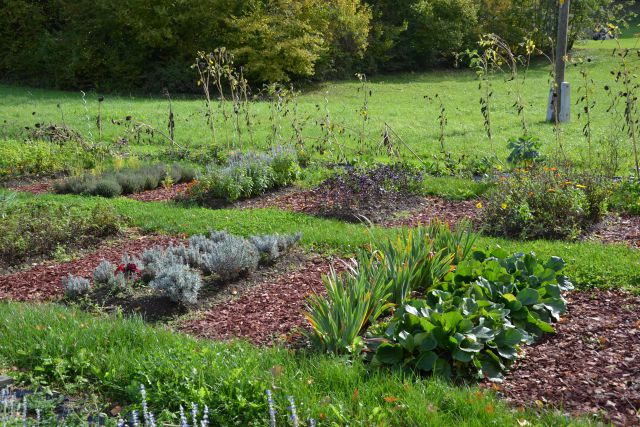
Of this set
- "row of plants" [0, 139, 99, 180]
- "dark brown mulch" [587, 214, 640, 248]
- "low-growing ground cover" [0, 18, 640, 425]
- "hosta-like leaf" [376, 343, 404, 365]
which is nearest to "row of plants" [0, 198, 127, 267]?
"low-growing ground cover" [0, 18, 640, 425]

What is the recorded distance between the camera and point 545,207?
7.06 metres

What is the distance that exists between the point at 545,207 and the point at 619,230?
2.48 feet

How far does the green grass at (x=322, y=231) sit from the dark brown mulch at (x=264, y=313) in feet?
2.48

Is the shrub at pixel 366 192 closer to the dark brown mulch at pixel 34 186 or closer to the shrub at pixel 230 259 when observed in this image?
the shrub at pixel 230 259

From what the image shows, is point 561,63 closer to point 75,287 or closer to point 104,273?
point 104,273

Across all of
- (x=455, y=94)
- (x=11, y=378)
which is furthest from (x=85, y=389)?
(x=455, y=94)

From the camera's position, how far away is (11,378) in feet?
13.7

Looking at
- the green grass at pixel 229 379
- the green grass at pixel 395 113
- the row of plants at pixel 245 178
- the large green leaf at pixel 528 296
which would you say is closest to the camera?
the green grass at pixel 229 379

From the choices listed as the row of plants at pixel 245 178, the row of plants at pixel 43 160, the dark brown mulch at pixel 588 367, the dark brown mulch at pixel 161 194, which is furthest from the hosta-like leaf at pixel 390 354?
the row of plants at pixel 43 160

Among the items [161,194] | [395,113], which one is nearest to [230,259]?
[161,194]

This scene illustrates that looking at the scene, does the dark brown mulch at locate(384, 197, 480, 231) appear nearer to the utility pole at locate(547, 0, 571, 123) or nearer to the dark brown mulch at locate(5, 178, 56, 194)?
the dark brown mulch at locate(5, 178, 56, 194)

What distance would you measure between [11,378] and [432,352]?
2.46 meters

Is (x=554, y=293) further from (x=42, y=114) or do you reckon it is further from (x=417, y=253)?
(x=42, y=114)

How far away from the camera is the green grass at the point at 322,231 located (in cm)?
557
